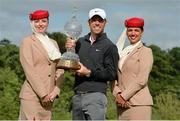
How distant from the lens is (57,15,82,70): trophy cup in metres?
4.64

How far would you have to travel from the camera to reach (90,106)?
4.65m

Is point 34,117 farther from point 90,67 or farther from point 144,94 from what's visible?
point 144,94

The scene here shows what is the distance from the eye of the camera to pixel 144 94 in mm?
4871

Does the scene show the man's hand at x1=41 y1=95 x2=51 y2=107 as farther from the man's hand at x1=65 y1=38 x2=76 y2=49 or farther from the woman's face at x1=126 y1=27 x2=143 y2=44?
the woman's face at x1=126 y1=27 x2=143 y2=44

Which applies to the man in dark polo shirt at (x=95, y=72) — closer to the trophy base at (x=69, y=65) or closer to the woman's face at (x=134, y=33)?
the trophy base at (x=69, y=65)

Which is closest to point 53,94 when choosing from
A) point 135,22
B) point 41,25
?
point 41,25

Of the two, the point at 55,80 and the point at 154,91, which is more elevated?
the point at 55,80

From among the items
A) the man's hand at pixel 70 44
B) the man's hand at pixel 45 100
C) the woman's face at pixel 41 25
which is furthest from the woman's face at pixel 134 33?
the man's hand at pixel 45 100

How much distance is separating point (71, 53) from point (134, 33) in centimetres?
66

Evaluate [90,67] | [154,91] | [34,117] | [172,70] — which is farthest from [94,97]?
[172,70]

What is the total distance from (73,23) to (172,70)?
16.3m

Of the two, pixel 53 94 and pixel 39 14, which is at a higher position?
pixel 39 14

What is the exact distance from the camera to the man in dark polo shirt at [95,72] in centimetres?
466

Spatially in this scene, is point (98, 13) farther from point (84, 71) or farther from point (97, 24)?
point (84, 71)
